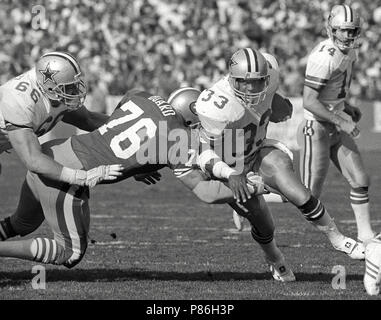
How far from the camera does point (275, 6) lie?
17.8m

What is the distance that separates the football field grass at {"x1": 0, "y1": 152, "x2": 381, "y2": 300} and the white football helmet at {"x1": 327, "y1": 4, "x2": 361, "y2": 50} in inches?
60.5

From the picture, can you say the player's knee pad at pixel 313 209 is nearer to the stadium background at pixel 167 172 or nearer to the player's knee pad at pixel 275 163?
the player's knee pad at pixel 275 163

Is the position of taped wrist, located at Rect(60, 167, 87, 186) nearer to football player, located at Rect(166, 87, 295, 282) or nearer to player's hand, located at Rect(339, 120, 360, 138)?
football player, located at Rect(166, 87, 295, 282)

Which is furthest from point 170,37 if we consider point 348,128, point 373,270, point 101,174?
point 373,270

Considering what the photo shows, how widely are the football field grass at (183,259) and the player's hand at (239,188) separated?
0.51 metres

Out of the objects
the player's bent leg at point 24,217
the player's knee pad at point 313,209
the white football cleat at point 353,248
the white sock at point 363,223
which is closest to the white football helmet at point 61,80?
the player's bent leg at point 24,217

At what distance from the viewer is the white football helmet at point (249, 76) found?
496 centimetres

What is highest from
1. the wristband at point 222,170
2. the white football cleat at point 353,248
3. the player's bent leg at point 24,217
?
the wristband at point 222,170

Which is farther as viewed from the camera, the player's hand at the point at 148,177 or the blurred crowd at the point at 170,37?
the blurred crowd at the point at 170,37

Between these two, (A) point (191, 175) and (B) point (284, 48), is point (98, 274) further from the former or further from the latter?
(B) point (284, 48)

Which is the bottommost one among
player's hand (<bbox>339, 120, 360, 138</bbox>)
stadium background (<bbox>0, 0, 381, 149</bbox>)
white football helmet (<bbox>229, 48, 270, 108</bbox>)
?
stadium background (<bbox>0, 0, 381, 149</bbox>)

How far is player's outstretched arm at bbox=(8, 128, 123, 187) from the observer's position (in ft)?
15.3

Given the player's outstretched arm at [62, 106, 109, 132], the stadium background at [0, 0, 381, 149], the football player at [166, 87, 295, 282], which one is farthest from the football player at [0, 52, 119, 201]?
the stadium background at [0, 0, 381, 149]

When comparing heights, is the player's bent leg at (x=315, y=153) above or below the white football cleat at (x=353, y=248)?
below
